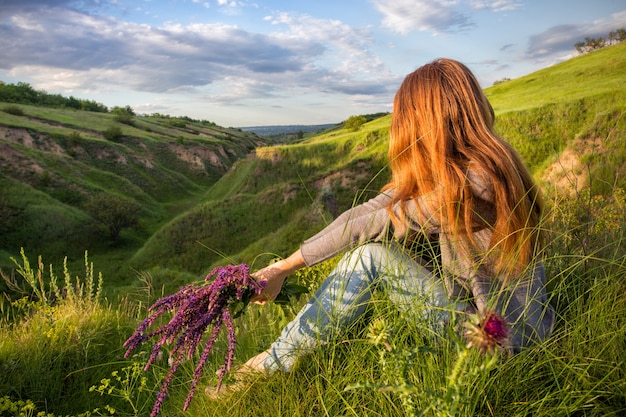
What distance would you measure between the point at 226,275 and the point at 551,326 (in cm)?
155

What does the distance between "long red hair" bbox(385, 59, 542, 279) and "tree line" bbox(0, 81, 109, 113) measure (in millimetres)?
76527

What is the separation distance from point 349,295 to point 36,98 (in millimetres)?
90008

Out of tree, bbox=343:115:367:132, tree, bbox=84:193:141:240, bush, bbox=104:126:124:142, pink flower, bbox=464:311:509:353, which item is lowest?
tree, bbox=84:193:141:240

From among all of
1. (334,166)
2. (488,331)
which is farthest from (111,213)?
(488,331)

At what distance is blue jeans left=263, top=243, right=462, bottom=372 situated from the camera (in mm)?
2057

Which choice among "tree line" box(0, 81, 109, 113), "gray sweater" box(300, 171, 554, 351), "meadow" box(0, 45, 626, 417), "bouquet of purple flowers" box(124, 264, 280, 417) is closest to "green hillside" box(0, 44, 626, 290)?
"meadow" box(0, 45, 626, 417)

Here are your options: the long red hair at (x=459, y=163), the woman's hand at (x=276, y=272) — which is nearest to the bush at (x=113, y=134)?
the woman's hand at (x=276, y=272)

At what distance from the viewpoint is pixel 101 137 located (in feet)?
168

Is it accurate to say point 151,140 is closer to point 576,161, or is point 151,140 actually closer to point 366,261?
point 576,161

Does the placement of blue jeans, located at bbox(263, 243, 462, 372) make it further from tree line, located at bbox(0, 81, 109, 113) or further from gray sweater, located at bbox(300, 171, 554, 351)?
tree line, located at bbox(0, 81, 109, 113)

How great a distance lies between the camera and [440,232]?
7.18ft

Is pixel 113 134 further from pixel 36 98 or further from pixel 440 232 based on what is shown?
pixel 440 232

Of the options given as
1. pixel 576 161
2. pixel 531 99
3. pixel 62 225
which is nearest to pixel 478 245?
pixel 576 161

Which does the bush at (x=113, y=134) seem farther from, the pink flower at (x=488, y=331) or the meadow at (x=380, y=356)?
the pink flower at (x=488, y=331)
